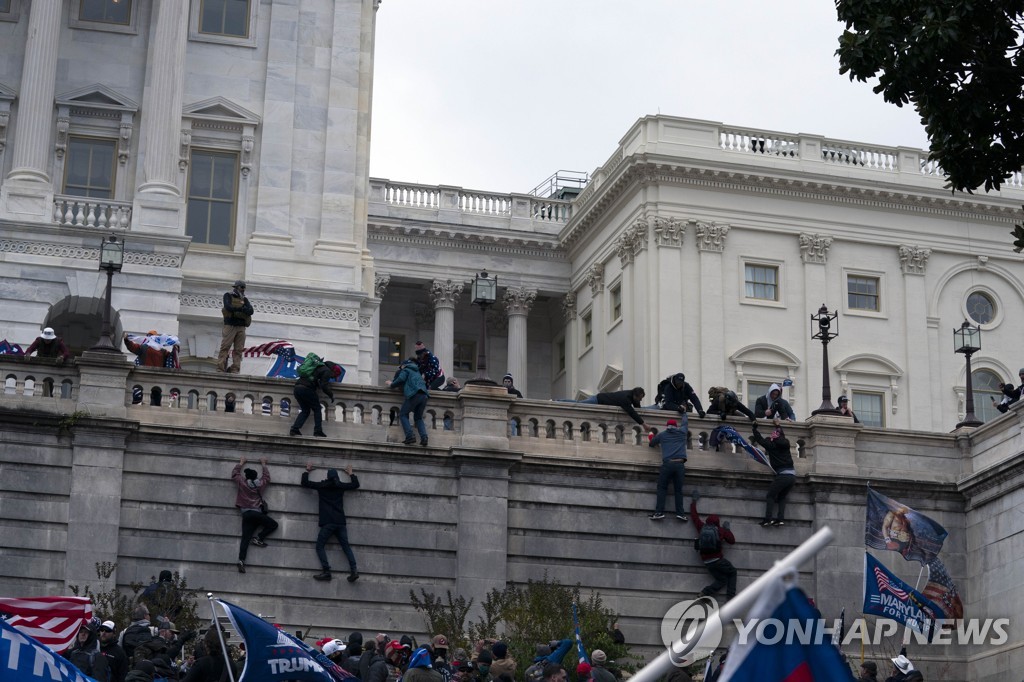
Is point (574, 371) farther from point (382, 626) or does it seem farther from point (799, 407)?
point (382, 626)

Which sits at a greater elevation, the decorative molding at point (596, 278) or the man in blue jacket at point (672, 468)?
the decorative molding at point (596, 278)

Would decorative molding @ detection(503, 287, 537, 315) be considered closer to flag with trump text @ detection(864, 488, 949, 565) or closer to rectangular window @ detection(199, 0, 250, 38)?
rectangular window @ detection(199, 0, 250, 38)

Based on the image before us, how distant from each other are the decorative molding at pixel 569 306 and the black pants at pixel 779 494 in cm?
3658

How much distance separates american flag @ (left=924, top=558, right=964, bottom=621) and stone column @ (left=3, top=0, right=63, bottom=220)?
2280 cm

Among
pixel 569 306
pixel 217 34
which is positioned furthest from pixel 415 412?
pixel 569 306

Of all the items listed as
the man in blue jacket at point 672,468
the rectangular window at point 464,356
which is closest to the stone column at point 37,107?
the man in blue jacket at point 672,468

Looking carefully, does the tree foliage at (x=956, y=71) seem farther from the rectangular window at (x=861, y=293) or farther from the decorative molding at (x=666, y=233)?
the rectangular window at (x=861, y=293)

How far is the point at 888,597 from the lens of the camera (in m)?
30.5

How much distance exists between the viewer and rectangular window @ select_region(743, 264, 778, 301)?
63906 millimetres

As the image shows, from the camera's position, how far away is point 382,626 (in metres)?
31.9

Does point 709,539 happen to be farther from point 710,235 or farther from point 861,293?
point 861,293

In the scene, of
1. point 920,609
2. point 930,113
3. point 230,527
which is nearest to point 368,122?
point 230,527

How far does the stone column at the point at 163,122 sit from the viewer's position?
44.4 m

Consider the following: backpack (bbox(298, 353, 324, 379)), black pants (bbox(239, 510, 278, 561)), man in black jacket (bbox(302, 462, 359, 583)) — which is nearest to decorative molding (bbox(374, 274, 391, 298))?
backpack (bbox(298, 353, 324, 379))
